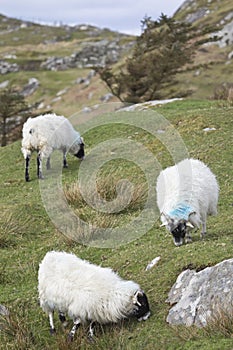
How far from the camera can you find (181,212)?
8.95m

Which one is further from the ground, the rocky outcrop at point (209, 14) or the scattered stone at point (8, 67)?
the rocky outcrop at point (209, 14)

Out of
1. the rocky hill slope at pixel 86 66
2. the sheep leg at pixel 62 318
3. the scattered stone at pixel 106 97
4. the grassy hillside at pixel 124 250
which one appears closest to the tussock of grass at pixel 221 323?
the grassy hillside at pixel 124 250

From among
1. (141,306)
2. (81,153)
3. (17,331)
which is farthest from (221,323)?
(81,153)

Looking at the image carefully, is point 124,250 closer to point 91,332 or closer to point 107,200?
point 107,200

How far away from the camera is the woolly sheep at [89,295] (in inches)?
273

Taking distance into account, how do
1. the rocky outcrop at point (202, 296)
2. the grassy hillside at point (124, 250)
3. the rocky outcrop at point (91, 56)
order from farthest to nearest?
1. the rocky outcrop at point (91, 56)
2. the grassy hillside at point (124, 250)
3. the rocky outcrop at point (202, 296)

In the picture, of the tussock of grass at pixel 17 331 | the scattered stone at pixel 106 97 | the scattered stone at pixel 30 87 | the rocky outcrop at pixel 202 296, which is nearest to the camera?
the rocky outcrop at pixel 202 296

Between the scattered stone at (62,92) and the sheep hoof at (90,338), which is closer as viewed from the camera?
the sheep hoof at (90,338)

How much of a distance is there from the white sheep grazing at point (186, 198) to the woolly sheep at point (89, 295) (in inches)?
79.3

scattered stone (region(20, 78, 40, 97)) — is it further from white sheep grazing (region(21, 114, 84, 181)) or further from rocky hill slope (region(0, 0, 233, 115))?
white sheep grazing (region(21, 114, 84, 181))

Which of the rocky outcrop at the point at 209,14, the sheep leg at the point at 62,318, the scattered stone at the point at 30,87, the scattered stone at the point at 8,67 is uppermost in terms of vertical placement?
the rocky outcrop at the point at 209,14

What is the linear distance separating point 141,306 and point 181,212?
2416 mm

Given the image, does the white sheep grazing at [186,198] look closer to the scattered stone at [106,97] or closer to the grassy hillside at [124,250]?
the grassy hillside at [124,250]

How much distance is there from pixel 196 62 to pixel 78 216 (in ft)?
118
